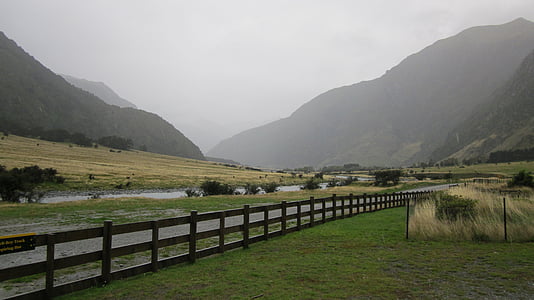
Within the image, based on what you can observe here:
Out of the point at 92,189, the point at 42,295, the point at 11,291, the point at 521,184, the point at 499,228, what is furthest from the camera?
the point at 92,189

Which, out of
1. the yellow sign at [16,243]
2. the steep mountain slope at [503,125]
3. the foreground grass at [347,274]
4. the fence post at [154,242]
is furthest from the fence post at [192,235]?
the steep mountain slope at [503,125]

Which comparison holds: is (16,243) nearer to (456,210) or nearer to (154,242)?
(154,242)

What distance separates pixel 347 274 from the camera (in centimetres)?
766

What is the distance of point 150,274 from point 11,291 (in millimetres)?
2561

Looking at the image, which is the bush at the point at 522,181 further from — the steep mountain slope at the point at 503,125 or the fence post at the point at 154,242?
the steep mountain slope at the point at 503,125

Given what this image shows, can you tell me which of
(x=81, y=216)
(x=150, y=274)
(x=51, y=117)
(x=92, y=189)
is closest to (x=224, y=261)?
(x=150, y=274)

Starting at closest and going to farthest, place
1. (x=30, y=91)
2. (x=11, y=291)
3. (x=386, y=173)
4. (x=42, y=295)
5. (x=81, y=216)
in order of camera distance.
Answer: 1. (x=42, y=295)
2. (x=11, y=291)
3. (x=81, y=216)
4. (x=386, y=173)
5. (x=30, y=91)

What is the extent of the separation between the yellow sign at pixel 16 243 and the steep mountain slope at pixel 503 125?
144 m

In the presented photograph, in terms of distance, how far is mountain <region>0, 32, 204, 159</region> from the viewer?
4510 inches

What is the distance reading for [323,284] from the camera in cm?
697

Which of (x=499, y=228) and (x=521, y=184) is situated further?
(x=521, y=184)

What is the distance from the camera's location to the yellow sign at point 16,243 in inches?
214

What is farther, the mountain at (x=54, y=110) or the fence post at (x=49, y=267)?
the mountain at (x=54, y=110)

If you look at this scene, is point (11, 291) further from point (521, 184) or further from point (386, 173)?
point (386, 173)
